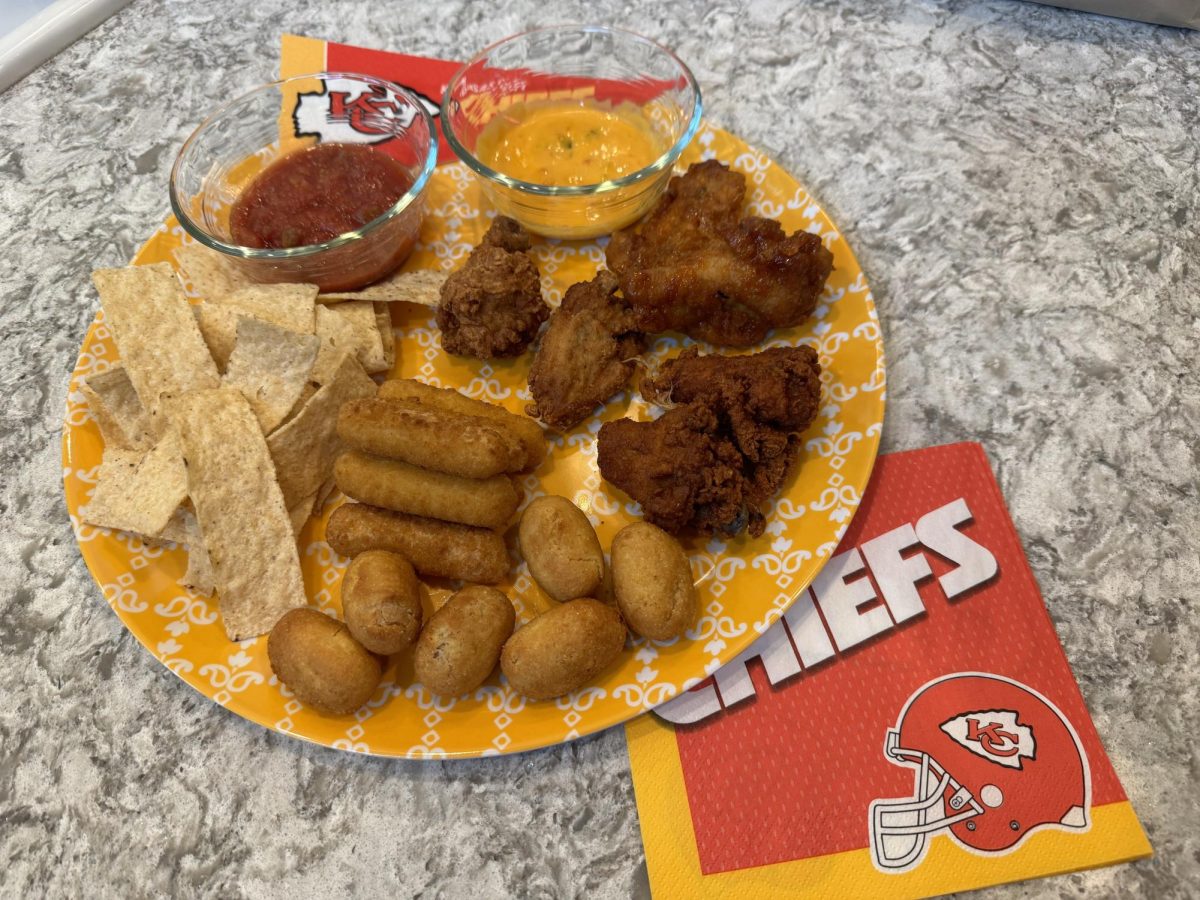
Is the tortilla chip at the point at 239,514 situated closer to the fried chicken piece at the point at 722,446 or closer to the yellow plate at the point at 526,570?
the yellow plate at the point at 526,570

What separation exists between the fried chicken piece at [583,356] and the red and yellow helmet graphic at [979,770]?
1.34 m

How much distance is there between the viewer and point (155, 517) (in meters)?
2.40

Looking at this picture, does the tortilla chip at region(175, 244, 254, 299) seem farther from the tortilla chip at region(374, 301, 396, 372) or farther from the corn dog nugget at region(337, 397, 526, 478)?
the corn dog nugget at region(337, 397, 526, 478)

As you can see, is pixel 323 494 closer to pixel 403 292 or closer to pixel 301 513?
pixel 301 513

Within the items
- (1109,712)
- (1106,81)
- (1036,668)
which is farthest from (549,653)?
(1106,81)

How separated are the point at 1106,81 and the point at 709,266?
2362 millimetres

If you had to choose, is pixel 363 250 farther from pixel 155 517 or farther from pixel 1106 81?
pixel 1106 81

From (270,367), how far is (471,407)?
0.67m

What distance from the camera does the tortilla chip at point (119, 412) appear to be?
104 inches

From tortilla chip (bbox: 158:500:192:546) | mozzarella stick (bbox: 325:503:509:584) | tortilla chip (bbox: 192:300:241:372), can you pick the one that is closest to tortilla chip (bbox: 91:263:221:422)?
tortilla chip (bbox: 192:300:241:372)

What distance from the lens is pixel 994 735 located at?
2.26 metres

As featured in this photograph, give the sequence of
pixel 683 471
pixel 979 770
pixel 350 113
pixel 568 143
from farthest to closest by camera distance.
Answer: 1. pixel 350 113
2. pixel 568 143
3. pixel 683 471
4. pixel 979 770

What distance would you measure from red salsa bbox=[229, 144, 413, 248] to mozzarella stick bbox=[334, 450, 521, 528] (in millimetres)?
922

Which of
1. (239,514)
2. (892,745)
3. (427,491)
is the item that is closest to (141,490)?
(239,514)
